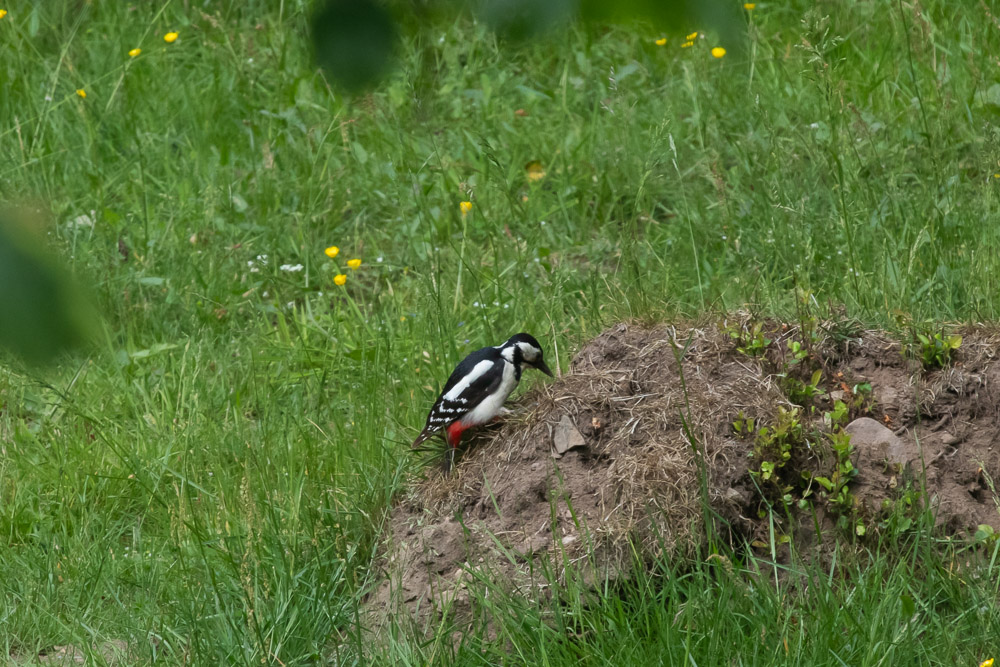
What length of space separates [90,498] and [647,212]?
3.13 metres

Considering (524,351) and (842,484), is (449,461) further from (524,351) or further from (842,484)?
(842,484)

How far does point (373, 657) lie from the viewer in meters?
3.19

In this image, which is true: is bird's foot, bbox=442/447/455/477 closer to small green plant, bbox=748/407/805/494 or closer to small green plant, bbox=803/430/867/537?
small green plant, bbox=748/407/805/494

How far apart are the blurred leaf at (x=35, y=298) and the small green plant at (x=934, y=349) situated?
2.97 m

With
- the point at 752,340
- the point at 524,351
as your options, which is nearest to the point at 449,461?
the point at 524,351

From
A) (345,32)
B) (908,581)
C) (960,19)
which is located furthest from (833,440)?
(960,19)

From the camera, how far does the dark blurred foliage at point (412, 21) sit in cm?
138

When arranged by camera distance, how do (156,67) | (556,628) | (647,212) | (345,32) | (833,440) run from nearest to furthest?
(345,32) < (556,628) < (833,440) < (647,212) < (156,67)

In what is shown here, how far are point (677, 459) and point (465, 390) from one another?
0.74 m

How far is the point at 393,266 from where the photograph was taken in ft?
19.6

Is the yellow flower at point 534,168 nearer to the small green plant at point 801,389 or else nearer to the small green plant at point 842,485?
the small green plant at point 801,389

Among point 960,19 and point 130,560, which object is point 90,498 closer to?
point 130,560

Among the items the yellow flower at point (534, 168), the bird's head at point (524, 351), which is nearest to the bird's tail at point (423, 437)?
the bird's head at point (524, 351)

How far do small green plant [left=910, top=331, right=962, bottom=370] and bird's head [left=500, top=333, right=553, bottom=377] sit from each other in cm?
125
